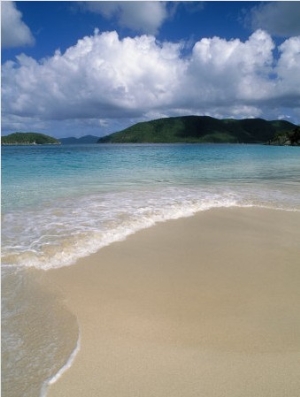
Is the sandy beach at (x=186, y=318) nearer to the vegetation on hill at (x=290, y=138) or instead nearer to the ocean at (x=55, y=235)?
the ocean at (x=55, y=235)

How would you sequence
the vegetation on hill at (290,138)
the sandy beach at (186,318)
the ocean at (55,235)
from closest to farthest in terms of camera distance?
1. the sandy beach at (186,318)
2. the ocean at (55,235)
3. the vegetation on hill at (290,138)

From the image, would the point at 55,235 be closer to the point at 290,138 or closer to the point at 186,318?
the point at 186,318

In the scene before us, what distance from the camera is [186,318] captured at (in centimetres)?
392

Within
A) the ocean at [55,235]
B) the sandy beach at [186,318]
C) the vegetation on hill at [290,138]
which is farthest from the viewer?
the vegetation on hill at [290,138]

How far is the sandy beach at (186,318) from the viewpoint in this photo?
9.40ft

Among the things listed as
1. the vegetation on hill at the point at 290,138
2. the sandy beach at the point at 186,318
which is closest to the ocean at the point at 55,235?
the sandy beach at the point at 186,318

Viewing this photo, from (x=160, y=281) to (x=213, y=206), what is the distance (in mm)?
6467

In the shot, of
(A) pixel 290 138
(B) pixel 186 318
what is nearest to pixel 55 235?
(B) pixel 186 318

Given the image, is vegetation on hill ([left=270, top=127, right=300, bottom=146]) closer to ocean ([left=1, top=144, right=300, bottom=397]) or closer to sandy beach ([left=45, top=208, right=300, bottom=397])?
ocean ([left=1, top=144, right=300, bottom=397])

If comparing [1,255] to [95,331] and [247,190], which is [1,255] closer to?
[95,331]

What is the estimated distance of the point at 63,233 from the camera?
7344 mm

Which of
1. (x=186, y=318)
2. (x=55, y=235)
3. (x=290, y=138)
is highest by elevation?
(x=290, y=138)

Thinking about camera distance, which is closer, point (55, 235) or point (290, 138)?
point (55, 235)

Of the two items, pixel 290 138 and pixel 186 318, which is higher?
pixel 290 138
